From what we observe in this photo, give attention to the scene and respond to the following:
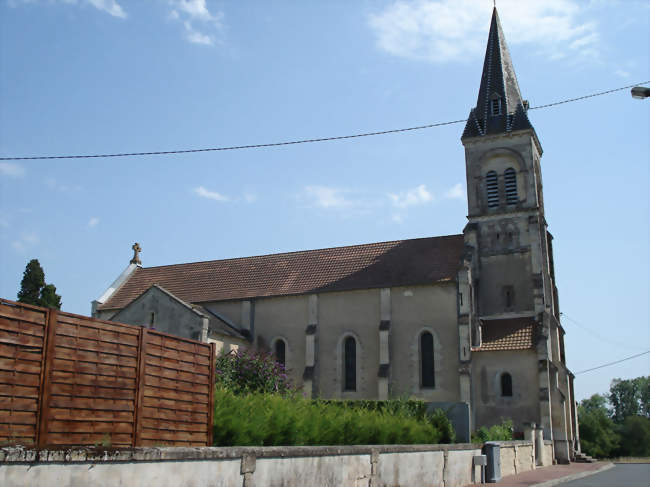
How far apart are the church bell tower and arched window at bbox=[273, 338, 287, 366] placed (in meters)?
10.5

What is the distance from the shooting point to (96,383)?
29.6 ft

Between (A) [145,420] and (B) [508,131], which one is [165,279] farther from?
(A) [145,420]

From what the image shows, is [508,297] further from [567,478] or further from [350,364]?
[567,478]

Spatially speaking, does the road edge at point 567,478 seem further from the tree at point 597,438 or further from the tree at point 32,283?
the tree at point 597,438

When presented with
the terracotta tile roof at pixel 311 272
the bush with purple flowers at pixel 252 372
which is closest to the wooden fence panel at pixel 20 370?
the bush with purple flowers at pixel 252 372

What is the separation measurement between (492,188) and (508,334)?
888 centimetres

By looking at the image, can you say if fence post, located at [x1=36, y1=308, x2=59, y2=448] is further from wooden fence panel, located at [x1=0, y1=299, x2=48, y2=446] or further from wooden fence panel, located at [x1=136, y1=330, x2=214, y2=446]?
wooden fence panel, located at [x1=136, y1=330, x2=214, y2=446]

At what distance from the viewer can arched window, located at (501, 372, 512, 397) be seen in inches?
1242

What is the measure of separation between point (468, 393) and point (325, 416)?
18.0 metres

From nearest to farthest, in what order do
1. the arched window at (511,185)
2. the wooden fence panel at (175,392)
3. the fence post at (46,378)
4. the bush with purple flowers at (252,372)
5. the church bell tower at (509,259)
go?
1. the fence post at (46,378)
2. the wooden fence panel at (175,392)
3. the bush with purple flowers at (252,372)
4. the church bell tower at (509,259)
5. the arched window at (511,185)

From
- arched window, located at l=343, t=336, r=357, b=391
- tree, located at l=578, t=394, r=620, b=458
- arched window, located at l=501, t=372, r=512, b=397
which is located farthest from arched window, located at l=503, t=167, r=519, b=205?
tree, located at l=578, t=394, r=620, b=458

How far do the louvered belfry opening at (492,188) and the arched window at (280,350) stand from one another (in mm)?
14133

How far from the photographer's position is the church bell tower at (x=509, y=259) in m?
31.4

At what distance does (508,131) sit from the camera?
123 feet
